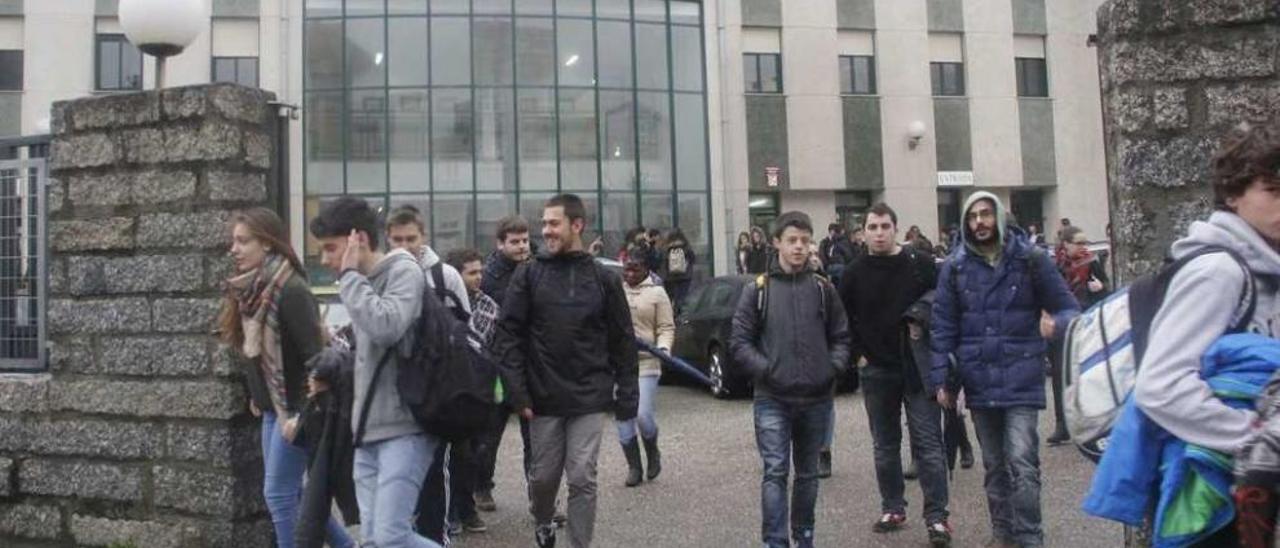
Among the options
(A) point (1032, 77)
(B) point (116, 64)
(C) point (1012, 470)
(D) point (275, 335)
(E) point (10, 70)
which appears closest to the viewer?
(D) point (275, 335)

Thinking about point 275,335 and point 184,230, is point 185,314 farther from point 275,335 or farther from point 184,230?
point 275,335

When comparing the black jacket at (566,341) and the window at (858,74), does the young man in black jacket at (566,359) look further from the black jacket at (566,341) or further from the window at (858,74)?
the window at (858,74)

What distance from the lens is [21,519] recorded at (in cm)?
592

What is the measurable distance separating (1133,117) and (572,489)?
312 cm

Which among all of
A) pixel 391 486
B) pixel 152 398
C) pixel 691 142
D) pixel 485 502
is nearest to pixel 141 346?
pixel 152 398

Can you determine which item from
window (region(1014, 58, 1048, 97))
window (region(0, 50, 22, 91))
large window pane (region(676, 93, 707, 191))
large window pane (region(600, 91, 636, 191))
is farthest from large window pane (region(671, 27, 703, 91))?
window (region(0, 50, 22, 91))

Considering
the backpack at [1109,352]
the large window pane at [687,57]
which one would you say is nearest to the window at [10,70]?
the large window pane at [687,57]

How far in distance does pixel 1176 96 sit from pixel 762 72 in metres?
21.7

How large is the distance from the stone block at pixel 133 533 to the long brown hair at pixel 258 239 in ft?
4.08

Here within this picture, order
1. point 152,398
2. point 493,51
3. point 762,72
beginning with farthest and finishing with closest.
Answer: point 762,72
point 493,51
point 152,398

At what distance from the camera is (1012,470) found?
5.32 meters

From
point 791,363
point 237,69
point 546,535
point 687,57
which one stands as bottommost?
point 546,535

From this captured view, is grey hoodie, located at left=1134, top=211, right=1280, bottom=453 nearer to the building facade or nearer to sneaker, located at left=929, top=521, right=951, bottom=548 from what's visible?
sneaker, located at left=929, top=521, right=951, bottom=548

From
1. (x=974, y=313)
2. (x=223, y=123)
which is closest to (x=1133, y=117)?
(x=974, y=313)
